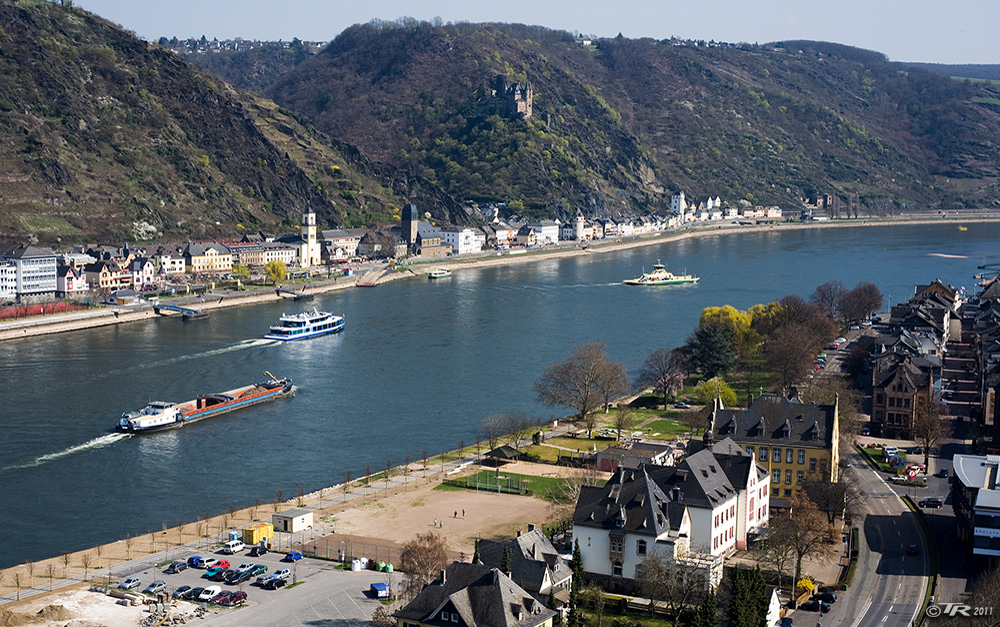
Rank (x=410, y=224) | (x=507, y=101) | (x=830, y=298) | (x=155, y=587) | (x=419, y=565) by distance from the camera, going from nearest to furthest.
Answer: (x=419, y=565) < (x=155, y=587) < (x=830, y=298) < (x=410, y=224) < (x=507, y=101)

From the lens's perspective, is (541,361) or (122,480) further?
(541,361)

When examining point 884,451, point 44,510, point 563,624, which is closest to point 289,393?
point 44,510

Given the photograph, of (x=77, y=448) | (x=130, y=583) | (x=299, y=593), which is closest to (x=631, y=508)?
(x=299, y=593)

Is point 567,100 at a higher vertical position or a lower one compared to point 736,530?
higher

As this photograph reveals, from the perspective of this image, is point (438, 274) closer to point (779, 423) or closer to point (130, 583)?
point (779, 423)

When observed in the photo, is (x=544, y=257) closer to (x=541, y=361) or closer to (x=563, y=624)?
(x=541, y=361)

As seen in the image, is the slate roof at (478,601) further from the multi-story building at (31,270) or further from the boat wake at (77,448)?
the multi-story building at (31,270)

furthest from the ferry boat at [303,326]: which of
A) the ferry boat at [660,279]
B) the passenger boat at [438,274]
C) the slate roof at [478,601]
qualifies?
the slate roof at [478,601]
